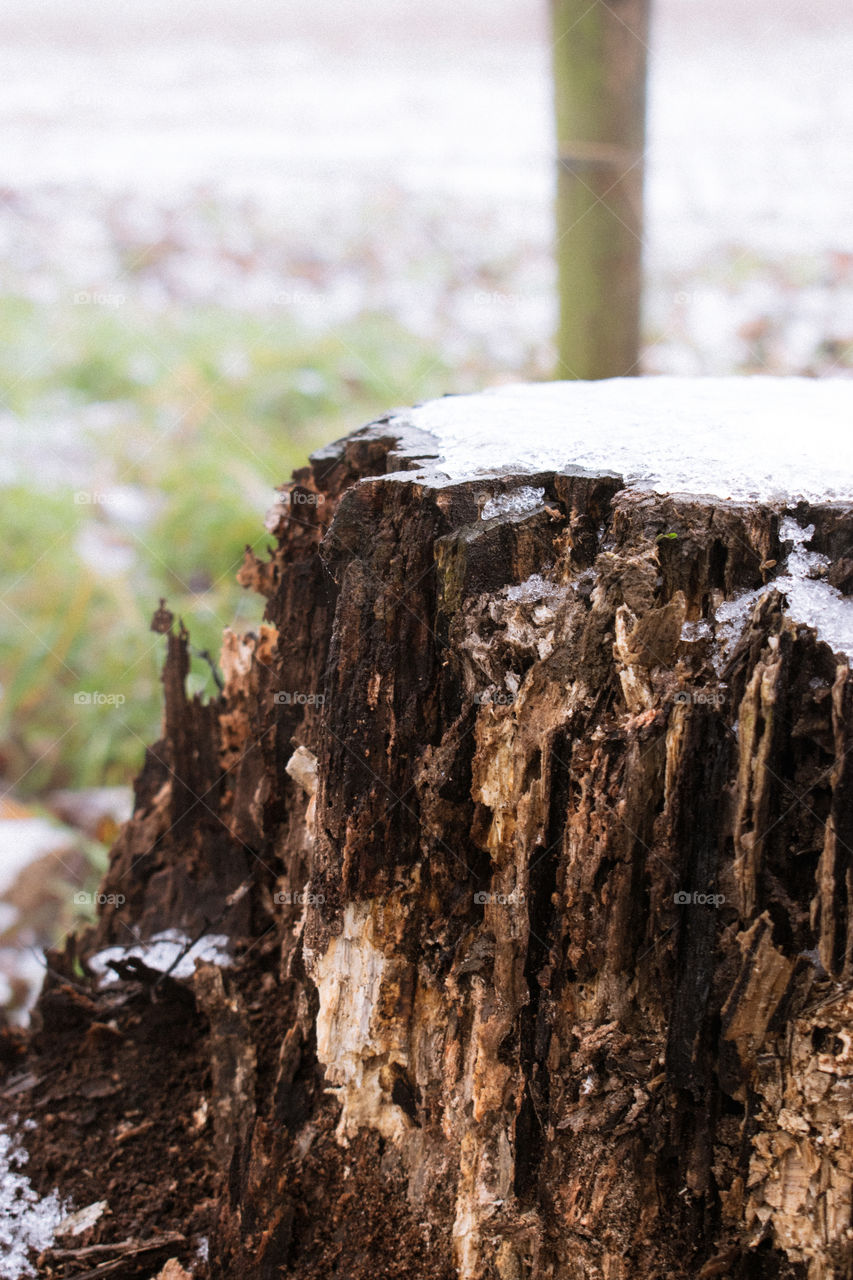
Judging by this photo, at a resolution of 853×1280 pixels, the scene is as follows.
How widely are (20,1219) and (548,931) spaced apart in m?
0.89

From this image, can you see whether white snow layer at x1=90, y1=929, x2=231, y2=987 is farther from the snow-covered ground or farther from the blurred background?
the snow-covered ground

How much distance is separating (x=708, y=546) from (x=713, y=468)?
0.16 meters

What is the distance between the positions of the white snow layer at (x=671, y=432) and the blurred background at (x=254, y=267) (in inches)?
40.6

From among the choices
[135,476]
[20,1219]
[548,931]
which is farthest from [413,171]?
[20,1219]

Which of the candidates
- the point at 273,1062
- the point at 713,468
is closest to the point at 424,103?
the point at 713,468

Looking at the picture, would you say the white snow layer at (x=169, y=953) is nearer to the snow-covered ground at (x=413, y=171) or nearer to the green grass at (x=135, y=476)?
the green grass at (x=135, y=476)

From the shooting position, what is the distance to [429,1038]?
4.03 feet

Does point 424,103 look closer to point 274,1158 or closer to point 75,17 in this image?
point 75,17

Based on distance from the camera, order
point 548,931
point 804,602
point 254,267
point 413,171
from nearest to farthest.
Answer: point 804,602, point 548,931, point 254,267, point 413,171

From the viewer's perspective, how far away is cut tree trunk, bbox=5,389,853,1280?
1.05 meters

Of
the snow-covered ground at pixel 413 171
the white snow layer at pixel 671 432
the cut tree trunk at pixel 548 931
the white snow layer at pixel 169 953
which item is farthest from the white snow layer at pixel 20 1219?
the snow-covered ground at pixel 413 171

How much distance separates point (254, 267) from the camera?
437 centimetres

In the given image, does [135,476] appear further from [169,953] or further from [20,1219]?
[20,1219]

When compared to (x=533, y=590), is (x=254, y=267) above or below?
above
